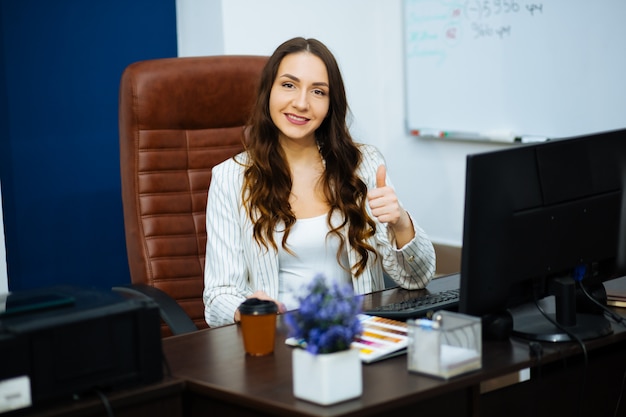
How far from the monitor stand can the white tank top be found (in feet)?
1.99

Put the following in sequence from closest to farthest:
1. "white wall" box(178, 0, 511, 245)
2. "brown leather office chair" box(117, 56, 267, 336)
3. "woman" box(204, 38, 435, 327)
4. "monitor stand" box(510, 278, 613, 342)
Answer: "monitor stand" box(510, 278, 613, 342)
"woman" box(204, 38, 435, 327)
"brown leather office chair" box(117, 56, 267, 336)
"white wall" box(178, 0, 511, 245)

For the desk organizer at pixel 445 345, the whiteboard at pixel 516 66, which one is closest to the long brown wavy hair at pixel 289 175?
the desk organizer at pixel 445 345

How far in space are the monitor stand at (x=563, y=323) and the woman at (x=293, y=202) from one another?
17.6 inches

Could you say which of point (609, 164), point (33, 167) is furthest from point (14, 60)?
point (609, 164)

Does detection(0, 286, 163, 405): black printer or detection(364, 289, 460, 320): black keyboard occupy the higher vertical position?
detection(0, 286, 163, 405): black printer

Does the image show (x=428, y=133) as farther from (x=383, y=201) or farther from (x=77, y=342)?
(x=77, y=342)

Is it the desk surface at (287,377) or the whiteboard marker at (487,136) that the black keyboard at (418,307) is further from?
the whiteboard marker at (487,136)

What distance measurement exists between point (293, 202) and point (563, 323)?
0.82m

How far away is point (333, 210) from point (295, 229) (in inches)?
4.5

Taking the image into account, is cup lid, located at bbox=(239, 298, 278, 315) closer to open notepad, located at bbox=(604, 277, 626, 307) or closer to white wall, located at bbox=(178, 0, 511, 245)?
open notepad, located at bbox=(604, 277, 626, 307)

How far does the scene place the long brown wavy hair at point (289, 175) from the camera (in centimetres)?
228

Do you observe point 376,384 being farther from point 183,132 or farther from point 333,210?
point 183,132

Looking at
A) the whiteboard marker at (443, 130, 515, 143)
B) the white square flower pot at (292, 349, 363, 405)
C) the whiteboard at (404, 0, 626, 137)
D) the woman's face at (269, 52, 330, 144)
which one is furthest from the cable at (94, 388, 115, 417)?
the whiteboard marker at (443, 130, 515, 143)

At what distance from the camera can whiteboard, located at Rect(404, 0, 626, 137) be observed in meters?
3.03
